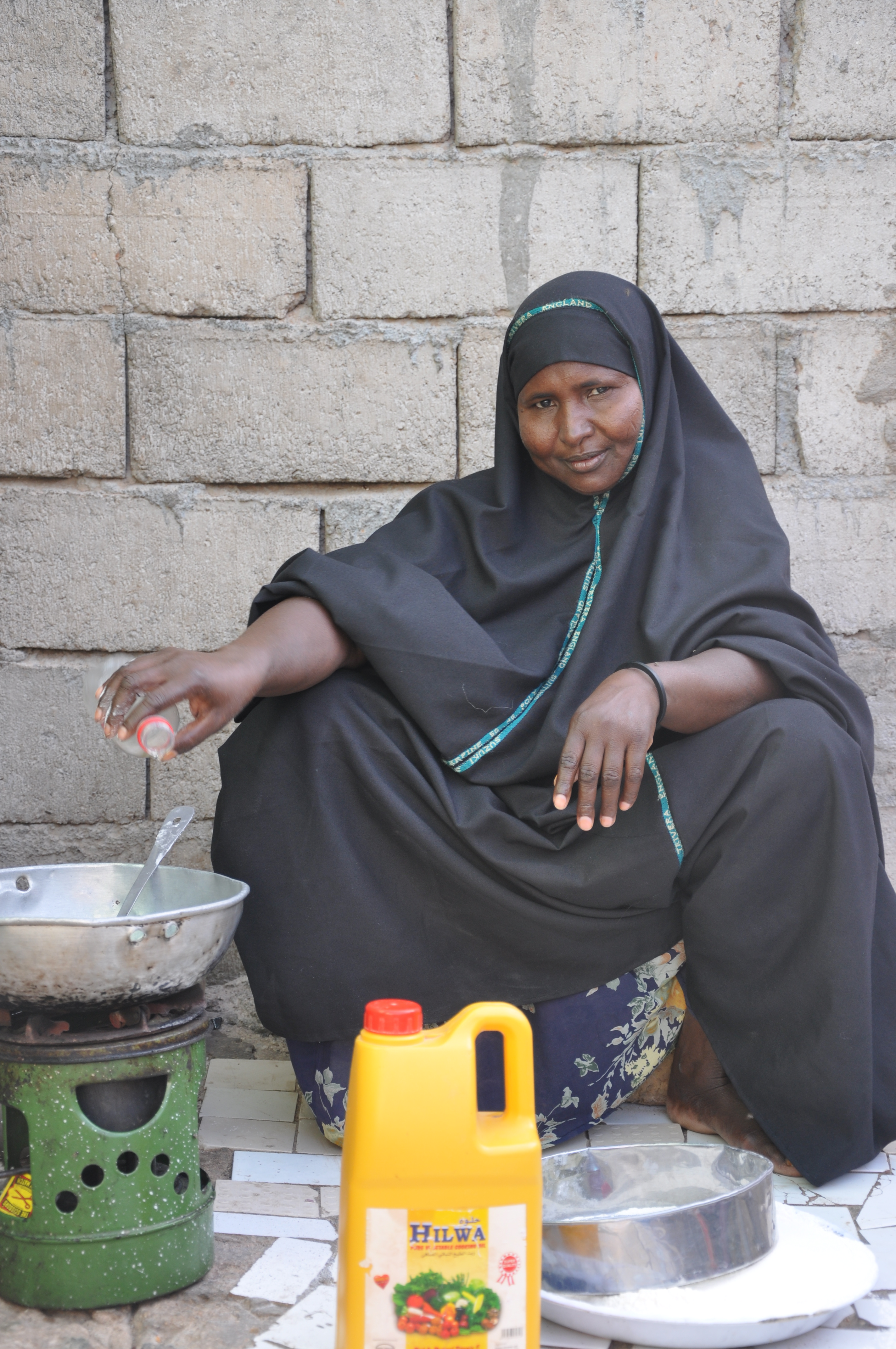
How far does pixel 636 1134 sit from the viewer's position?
2.31 metres

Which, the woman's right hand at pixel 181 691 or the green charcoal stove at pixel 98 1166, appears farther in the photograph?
the woman's right hand at pixel 181 691

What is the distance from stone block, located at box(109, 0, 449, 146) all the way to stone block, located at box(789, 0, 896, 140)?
96 centimetres

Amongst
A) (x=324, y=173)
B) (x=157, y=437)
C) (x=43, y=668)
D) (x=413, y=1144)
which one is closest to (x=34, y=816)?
(x=43, y=668)

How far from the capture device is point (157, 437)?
318cm

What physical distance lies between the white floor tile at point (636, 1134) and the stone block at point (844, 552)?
4.93 feet

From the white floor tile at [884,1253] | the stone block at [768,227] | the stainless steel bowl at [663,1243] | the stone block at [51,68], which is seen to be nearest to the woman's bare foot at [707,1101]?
the white floor tile at [884,1253]

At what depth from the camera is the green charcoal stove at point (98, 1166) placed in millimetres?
1632

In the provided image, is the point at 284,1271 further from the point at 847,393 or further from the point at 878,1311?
the point at 847,393

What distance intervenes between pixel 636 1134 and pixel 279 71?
2726 millimetres

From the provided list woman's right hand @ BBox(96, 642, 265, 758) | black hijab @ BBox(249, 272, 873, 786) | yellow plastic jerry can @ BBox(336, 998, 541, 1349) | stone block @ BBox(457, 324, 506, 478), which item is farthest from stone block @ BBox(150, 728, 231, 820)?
yellow plastic jerry can @ BBox(336, 998, 541, 1349)

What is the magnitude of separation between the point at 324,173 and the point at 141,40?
0.58 meters

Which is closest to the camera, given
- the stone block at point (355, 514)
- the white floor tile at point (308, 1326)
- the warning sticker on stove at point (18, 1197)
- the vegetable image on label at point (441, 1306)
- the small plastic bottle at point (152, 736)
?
the vegetable image on label at point (441, 1306)

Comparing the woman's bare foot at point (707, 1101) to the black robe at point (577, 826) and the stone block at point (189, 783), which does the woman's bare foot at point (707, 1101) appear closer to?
the black robe at point (577, 826)

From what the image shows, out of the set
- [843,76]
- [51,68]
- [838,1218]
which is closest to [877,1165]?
[838,1218]
